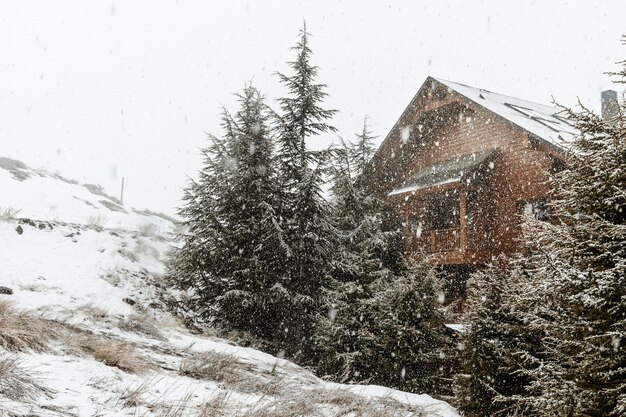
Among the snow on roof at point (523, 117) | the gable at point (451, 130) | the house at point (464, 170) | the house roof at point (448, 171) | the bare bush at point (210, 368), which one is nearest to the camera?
the bare bush at point (210, 368)

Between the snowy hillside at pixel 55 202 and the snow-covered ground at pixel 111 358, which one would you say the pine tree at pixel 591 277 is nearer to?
the snow-covered ground at pixel 111 358

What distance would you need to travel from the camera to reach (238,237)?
14109 mm

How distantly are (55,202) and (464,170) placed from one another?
71.5ft

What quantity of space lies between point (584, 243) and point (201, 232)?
10.8m

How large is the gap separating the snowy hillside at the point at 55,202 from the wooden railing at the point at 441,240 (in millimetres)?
12257

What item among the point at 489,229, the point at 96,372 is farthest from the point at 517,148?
the point at 96,372

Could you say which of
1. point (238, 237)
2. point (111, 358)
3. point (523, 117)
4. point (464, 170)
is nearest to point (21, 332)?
point (111, 358)

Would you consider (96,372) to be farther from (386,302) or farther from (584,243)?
(386,302)

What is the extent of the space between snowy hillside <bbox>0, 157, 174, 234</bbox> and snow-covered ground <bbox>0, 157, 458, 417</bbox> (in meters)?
9.47

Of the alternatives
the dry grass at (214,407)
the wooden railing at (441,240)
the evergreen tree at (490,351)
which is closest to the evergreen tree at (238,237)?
the evergreen tree at (490,351)

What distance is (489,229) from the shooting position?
17.3m

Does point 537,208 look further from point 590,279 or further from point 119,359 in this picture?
point 119,359

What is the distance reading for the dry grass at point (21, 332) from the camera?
4836 mm

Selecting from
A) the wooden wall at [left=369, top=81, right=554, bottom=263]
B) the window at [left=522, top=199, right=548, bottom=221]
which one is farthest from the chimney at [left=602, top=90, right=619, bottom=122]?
the window at [left=522, top=199, right=548, bottom=221]
